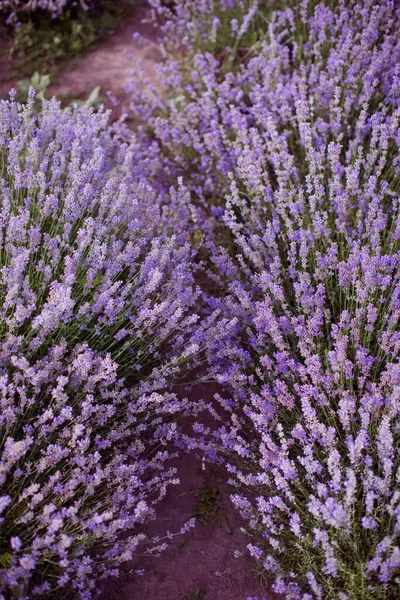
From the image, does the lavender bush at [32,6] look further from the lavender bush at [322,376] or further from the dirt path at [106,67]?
the lavender bush at [322,376]

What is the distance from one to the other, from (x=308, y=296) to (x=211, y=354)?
54cm

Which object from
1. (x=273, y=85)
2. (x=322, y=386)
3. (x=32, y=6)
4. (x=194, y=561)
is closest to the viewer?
(x=322, y=386)

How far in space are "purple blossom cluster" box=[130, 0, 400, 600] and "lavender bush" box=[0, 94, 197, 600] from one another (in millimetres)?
347

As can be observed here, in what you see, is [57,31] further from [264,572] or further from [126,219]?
[264,572]

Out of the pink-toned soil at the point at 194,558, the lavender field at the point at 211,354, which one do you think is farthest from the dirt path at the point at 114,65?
the pink-toned soil at the point at 194,558

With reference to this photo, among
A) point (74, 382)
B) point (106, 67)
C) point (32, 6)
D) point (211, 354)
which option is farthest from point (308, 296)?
point (32, 6)

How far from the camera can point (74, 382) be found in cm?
216

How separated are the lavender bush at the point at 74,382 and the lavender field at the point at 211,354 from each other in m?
0.01

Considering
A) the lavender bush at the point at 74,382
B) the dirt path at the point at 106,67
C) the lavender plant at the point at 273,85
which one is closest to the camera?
the lavender bush at the point at 74,382

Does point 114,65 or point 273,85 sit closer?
point 273,85

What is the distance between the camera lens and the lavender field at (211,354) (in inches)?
78.1

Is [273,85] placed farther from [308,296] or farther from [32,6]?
[32,6]

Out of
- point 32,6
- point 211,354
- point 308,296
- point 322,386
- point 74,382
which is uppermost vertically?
point 32,6

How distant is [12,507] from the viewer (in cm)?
199
